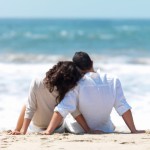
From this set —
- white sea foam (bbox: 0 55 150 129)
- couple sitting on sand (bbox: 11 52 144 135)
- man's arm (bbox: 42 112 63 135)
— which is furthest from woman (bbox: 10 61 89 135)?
white sea foam (bbox: 0 55 150 129)

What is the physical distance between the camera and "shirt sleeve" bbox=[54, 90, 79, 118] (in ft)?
17.7

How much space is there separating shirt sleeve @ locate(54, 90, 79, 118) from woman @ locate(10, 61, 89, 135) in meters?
0.05

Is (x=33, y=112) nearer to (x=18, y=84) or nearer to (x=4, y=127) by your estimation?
(x=4, y=127)

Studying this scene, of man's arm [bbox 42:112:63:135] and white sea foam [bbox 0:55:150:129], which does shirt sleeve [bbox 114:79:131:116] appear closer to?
man's arm [bbox 42:112:63:135]

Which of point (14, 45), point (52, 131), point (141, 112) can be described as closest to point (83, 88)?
point (52, 131)

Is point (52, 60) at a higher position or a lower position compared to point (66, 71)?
higher

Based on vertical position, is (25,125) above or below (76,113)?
below

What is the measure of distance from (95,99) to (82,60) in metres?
0.41

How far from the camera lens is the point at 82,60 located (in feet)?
17.9

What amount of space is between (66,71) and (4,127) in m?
2.06

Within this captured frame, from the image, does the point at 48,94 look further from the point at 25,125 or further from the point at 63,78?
the point at 25,125

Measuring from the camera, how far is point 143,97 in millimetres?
9977

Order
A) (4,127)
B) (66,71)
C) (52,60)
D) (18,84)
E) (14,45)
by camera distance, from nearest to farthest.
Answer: (66,71)
(4,127)
(18,84)
(52,60)
(14,45)

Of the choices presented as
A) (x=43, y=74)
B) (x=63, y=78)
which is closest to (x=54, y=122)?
(x=63, y=78)
